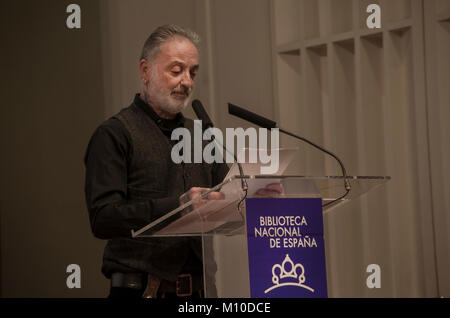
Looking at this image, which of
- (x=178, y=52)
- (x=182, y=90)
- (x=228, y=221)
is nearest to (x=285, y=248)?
(x=228, y=221)

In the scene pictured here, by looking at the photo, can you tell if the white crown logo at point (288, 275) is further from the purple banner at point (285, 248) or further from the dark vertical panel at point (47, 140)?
the dark vertical panel at point (47, 140)

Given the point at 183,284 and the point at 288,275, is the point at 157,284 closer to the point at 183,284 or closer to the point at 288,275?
the point at 183,284

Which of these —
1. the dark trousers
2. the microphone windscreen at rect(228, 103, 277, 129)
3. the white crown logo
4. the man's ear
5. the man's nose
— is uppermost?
the man's ear

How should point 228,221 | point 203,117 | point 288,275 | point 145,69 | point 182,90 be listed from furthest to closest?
point 145,69, point 182,90, point 203,117, point 228,221, point 288,275

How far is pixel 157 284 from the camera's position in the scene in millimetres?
2434

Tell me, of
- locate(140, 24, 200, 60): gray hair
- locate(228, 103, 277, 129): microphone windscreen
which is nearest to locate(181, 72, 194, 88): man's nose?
locate(140, 24, 200, 60): gray hair

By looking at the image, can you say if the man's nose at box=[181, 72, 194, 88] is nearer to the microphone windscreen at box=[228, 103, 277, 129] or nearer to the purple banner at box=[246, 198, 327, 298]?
the microphone windscreen at box=[228, 103, 277, 129]

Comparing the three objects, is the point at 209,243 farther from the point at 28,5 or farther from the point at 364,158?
the point at 28,5

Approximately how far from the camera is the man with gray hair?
2420 mm

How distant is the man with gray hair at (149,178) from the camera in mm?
2420

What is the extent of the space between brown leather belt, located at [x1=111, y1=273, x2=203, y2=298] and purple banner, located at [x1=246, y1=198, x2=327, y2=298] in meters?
0.54

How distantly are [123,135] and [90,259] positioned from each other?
7.35ft

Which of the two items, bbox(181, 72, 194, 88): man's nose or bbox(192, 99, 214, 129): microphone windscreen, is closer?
bbox(192, 99, 214, 129): microphone windscreen

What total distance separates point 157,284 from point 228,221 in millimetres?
410
